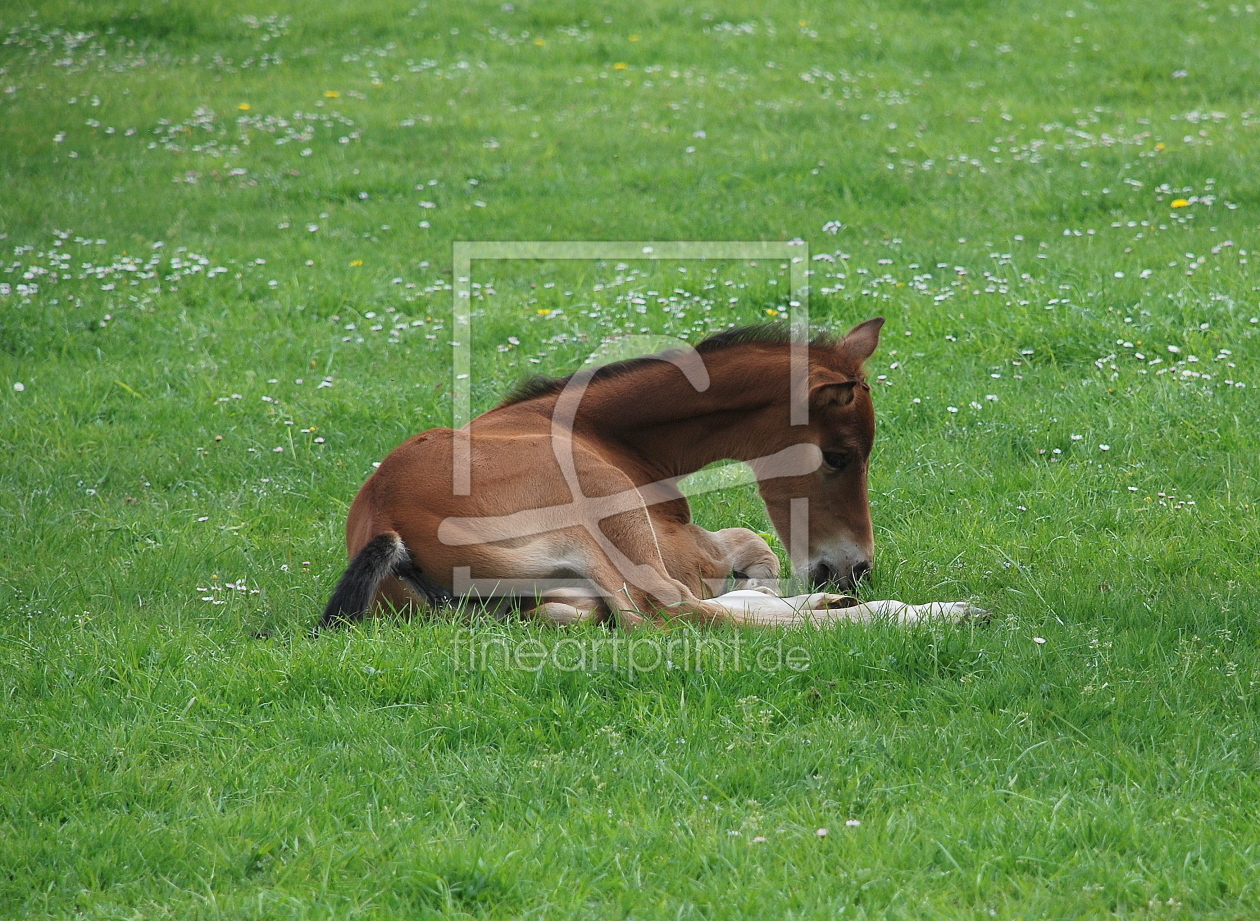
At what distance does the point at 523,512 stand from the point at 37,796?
2.00 m

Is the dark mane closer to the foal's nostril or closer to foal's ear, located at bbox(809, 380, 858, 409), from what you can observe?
foal's ear, located at bbox(809, 380, 858, 409)

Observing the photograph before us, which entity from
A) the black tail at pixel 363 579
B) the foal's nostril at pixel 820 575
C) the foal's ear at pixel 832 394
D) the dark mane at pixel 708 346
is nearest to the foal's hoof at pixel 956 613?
the foal's nostril at pixel 820 575

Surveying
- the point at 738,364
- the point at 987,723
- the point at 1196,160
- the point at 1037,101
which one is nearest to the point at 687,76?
the point at 1037,101

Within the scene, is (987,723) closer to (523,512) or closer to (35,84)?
(523,512)

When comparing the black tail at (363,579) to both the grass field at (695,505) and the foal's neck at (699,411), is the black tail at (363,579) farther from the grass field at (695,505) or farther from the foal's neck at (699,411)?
the foal's neck at (699,411)

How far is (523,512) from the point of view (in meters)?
4.92

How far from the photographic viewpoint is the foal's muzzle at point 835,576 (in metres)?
5.32

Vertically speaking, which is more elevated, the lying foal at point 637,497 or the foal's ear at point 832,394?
the foal's ear at point 832,394

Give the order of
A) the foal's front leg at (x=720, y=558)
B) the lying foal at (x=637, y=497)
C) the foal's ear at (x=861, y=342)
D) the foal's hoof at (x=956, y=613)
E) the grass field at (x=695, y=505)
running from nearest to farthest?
the grass field at (x=695, y=505) < the foal's hoof at (x=956, y=613) < the lying foal at (x=637, y=497) < the foal's front leg at (x=720, y=558) < the foal's ear at (x=861, y=342)

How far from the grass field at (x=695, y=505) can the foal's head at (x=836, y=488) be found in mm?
216

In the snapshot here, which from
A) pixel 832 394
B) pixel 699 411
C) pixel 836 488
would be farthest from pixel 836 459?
pixel 699 411

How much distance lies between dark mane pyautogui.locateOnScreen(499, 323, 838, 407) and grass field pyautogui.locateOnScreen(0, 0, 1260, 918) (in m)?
1.09

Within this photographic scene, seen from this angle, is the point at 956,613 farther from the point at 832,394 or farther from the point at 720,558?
the point at 720,558

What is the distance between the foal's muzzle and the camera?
5324mm
